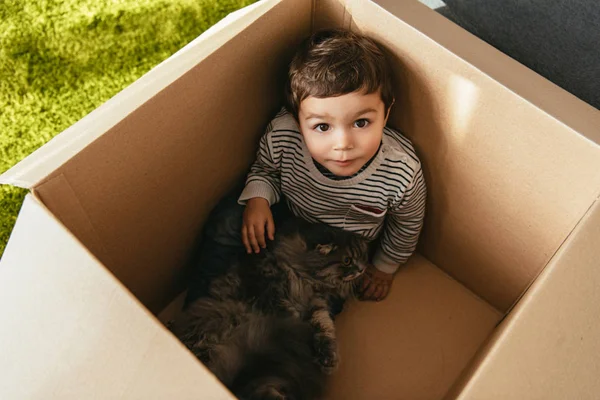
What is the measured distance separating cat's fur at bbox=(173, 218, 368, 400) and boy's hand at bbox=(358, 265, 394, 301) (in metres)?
0.05

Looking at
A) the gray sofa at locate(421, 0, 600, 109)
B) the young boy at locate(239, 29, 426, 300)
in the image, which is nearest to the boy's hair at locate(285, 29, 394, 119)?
the young boy at locate(239, 29, 426, 300)

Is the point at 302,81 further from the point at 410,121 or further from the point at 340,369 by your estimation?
the point at 340,369

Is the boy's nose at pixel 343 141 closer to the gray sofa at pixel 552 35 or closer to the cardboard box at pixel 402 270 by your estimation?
the cardboard box at pixel 402 270

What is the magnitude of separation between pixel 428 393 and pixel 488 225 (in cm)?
29

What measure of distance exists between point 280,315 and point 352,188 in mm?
225

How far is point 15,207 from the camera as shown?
1.14 m

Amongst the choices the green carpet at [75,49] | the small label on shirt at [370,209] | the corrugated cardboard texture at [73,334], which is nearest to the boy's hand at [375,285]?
the small label on shirt at [370,209]

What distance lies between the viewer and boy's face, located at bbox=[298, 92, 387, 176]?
0.80 metres

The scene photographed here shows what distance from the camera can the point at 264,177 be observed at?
943mm

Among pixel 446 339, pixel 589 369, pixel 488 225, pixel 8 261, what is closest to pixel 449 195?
pixel 488 225

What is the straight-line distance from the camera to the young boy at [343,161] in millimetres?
790

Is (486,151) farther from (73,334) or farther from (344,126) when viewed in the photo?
(73,334)

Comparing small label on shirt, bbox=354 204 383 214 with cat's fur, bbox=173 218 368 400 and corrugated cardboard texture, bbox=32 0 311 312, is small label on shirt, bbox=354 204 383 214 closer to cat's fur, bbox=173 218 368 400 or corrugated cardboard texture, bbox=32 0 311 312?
cat's fur, bbox=173 218 368 400

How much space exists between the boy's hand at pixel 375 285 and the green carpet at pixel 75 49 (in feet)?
2.21
